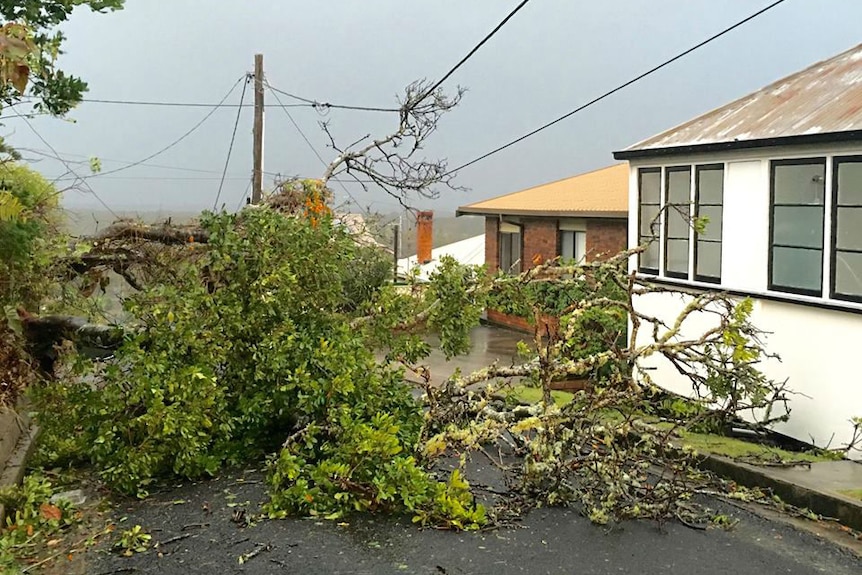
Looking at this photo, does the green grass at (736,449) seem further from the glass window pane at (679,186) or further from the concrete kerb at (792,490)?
the glass window pane at (679,186)

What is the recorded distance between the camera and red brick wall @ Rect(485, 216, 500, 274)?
83.1 ft

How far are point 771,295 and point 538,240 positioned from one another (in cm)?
1257

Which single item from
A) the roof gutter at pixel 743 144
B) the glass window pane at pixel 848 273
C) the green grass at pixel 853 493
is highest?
the roof gutter at pixel 743 144

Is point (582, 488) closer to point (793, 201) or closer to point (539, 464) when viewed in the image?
point (539, 464)

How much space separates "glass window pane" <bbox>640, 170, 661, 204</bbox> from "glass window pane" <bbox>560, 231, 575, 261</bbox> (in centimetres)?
883

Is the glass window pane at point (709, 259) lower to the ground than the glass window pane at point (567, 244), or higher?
lower

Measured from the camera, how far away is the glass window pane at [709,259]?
11594mm

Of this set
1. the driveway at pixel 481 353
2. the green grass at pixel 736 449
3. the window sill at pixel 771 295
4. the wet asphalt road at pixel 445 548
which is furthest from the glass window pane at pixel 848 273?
the driveway at pixel 481 353

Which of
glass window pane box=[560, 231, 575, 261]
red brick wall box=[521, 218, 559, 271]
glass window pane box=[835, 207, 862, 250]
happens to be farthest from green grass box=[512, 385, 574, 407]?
red brick wall box=[521, 218, 559, 271]

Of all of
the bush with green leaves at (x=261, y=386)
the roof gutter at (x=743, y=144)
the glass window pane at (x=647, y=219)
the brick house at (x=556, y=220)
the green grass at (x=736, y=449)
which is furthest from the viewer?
the brick house at (x=556, y=220)

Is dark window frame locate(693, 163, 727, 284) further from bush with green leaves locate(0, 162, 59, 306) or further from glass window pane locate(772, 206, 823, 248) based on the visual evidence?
bush with green leaves locate(0, 162, 59, 306)

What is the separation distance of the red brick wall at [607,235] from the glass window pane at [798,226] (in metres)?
8.98

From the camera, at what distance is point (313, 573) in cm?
606

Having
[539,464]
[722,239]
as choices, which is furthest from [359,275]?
[539,464]
